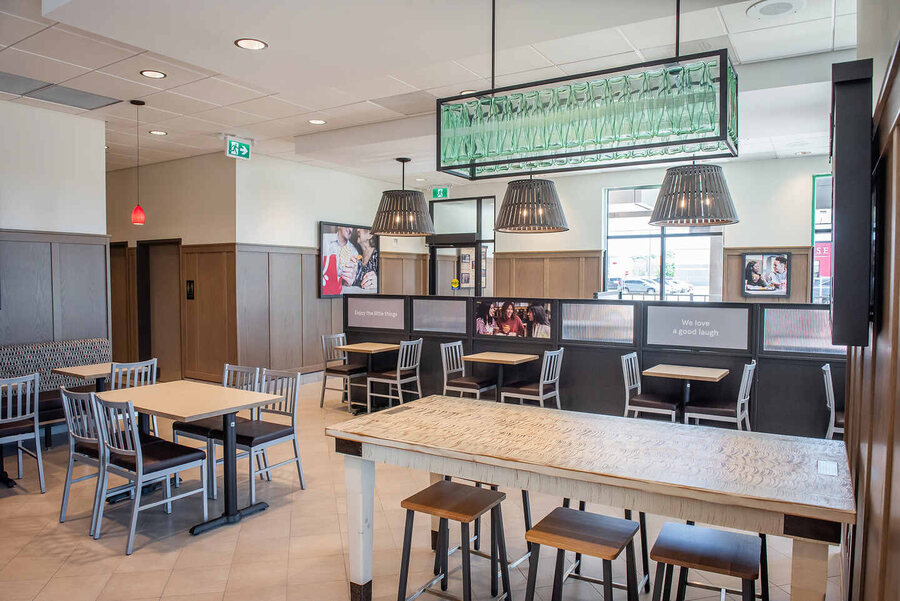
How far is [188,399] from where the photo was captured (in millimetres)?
3855

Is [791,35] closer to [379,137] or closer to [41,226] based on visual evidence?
[379,137]

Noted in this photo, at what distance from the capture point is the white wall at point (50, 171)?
18.6ft

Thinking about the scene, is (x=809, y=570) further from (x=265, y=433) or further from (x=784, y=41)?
(x=784, y=41)

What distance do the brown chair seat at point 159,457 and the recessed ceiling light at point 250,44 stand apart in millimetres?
2399

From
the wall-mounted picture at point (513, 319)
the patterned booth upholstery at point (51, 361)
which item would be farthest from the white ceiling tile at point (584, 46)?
the patterned booth upholstery at point (51, 361)

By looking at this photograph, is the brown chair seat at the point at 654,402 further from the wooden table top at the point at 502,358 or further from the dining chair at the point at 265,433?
the dining chair at the point at 265,433

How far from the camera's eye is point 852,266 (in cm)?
168

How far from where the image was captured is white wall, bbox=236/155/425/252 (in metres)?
7.92

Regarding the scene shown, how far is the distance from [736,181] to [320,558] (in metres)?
7.82

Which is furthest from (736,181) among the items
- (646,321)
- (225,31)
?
(225,31)

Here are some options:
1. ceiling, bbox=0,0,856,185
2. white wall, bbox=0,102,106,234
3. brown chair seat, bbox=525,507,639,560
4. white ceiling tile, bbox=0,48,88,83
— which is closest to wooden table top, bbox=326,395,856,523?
brown chair seat, bbox=525,507,639,560

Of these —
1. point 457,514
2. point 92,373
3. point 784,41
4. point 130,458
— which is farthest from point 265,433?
point 784,41

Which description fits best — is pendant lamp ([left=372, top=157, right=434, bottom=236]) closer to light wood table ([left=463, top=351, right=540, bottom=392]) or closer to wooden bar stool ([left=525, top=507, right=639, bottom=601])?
light wood table ([left=463, top=351, right=540, bottom=392])

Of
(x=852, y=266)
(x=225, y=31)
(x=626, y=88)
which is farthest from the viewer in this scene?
(x=225, y=31)
